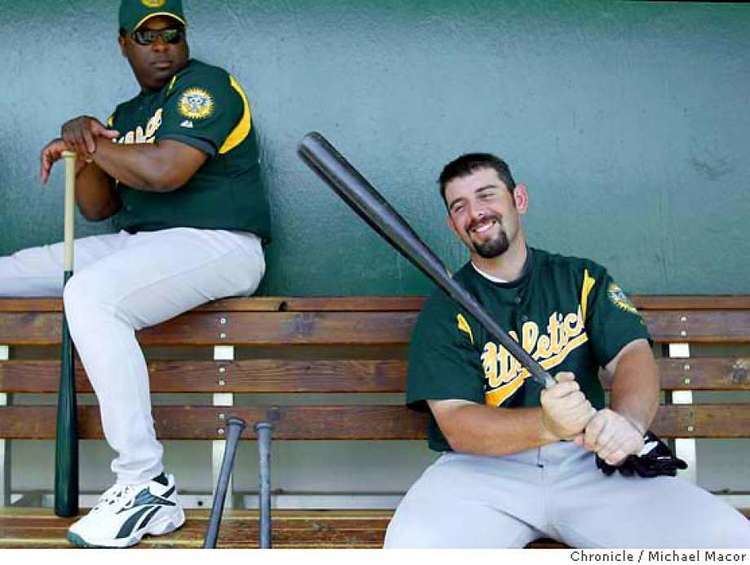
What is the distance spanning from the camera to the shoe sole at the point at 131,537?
2.08 meters

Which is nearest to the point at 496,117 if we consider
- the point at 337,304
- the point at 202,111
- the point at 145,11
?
the point at 337,304

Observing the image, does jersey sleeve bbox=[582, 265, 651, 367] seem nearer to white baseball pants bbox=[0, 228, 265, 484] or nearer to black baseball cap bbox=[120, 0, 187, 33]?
white baseball pants bbox=[0, 228, 265, 484]

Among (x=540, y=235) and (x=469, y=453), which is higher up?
(x=540, y=235)

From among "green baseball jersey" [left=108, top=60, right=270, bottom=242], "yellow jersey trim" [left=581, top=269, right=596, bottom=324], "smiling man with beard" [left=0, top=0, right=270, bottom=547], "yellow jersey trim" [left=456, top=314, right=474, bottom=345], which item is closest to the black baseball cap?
"smiling man with beard" [left=0, top=0, right=270, bottom=547]

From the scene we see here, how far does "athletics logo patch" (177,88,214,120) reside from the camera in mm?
2430

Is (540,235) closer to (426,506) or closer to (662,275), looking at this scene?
(662,275)

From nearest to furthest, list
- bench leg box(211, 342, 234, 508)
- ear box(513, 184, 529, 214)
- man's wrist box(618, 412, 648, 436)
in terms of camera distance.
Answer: man's wrist box(618, 412, 648, 436)
ear box(513, 184, 529, 214)
bench leg box(211, 342, 234, 508)

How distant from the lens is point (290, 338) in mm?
2523

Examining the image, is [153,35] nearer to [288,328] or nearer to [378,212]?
[288,328]

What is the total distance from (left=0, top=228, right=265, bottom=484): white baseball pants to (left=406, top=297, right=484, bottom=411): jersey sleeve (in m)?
0.57

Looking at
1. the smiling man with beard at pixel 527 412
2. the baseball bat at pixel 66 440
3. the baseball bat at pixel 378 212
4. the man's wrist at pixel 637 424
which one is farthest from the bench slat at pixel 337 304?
the baseball bat at pixel 378 212
